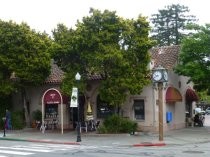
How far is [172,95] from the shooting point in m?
33.1

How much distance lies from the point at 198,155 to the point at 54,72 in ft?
68.3

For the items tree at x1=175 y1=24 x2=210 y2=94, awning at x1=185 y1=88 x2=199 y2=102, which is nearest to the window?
tree at x1=175 y1=24 x2=210 y2=94

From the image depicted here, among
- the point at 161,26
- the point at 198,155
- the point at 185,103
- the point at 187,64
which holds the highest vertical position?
the point at 161,26

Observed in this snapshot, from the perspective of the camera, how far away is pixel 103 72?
98.1ft

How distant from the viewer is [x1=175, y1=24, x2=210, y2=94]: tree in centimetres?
3131

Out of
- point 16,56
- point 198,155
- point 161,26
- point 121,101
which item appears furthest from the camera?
point 161,26

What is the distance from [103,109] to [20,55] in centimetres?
703

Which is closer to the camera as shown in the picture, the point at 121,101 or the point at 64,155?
the point at 64,155

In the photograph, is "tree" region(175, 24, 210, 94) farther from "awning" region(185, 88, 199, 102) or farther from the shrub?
the shrub

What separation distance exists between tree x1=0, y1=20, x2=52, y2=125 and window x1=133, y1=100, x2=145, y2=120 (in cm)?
710

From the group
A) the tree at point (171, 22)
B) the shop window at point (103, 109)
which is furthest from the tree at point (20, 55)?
the tree at point (171, 22)

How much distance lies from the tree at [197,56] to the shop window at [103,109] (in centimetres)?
555

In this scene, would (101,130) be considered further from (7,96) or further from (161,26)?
(161,26)

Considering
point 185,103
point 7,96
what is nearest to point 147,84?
point 185,103
